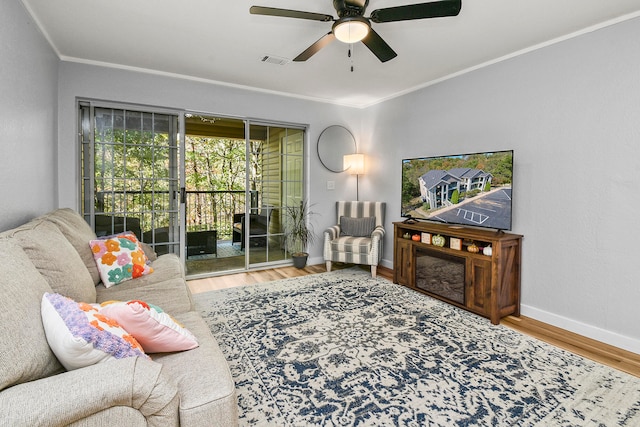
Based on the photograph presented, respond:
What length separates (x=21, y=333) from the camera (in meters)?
1.04

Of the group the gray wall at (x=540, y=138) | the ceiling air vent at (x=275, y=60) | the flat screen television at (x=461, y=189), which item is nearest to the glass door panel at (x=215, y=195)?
the gray wall at (x=540, y=138)

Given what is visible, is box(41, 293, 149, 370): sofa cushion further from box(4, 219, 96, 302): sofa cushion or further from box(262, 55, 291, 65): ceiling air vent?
box(262, 55, 291, 65): ceiling air vent

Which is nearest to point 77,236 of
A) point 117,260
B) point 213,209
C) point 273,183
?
point 117,260

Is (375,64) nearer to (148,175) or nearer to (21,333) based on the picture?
(148,175)

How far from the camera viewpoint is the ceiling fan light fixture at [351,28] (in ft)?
6.63

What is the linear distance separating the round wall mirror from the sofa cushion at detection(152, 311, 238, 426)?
3763mm

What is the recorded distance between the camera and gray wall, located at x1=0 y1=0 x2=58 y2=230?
201 cm

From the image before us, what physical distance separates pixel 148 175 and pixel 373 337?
3.12m

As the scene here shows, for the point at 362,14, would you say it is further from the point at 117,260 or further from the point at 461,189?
the point at 117,260

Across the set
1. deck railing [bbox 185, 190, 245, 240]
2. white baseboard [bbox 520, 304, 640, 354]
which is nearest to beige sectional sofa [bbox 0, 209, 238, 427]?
white baseboard [bbox 520, 304, 640, 354]

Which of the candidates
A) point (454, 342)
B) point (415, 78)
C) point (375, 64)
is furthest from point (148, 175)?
point (454, 342)

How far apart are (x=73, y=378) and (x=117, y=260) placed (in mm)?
1521

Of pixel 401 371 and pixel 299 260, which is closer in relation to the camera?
pixel 401 371

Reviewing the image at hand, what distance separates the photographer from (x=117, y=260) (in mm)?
2338
